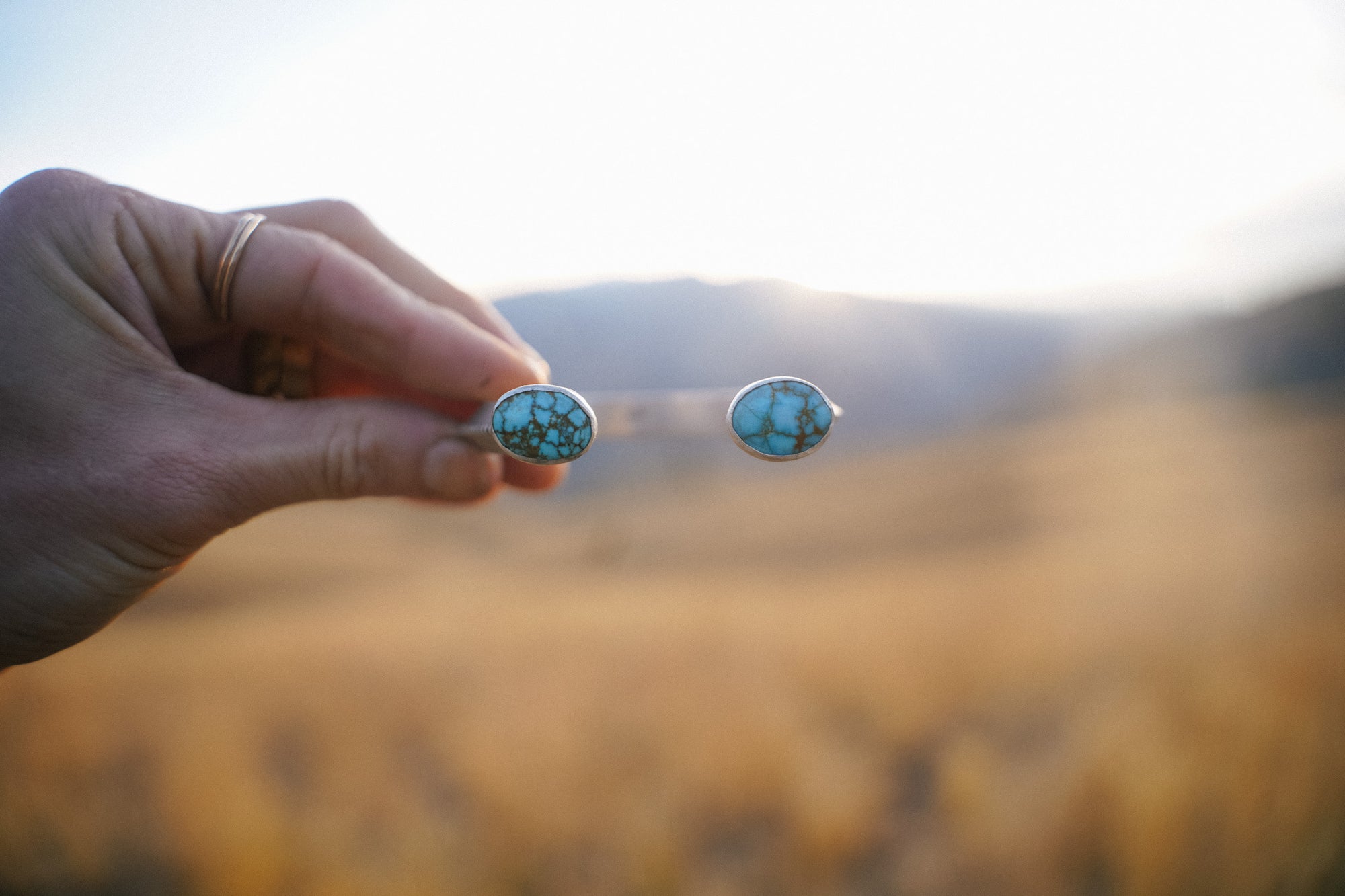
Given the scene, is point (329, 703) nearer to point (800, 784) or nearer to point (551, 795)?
point (551, 795)

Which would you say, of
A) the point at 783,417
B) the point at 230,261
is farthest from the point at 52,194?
the point at 783,417

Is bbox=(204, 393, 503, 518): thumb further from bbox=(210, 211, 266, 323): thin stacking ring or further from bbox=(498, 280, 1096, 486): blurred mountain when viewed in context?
bbox=(498, 280, 1096, 486): blurred mountain

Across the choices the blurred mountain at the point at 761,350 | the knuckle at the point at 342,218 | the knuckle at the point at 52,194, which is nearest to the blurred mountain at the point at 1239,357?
the knuckle at the point at 342,218

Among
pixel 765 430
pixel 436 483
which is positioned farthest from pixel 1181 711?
pixel 436 483

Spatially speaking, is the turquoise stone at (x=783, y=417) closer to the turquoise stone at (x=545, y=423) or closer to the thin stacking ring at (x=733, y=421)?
the thin stacking ring at (x=733, y=421)

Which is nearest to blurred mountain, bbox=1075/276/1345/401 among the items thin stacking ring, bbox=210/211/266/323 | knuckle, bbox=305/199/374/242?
knuckle, bbox=305/199/374/242

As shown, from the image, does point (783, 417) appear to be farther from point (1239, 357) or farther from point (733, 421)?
point (1239, 357)
